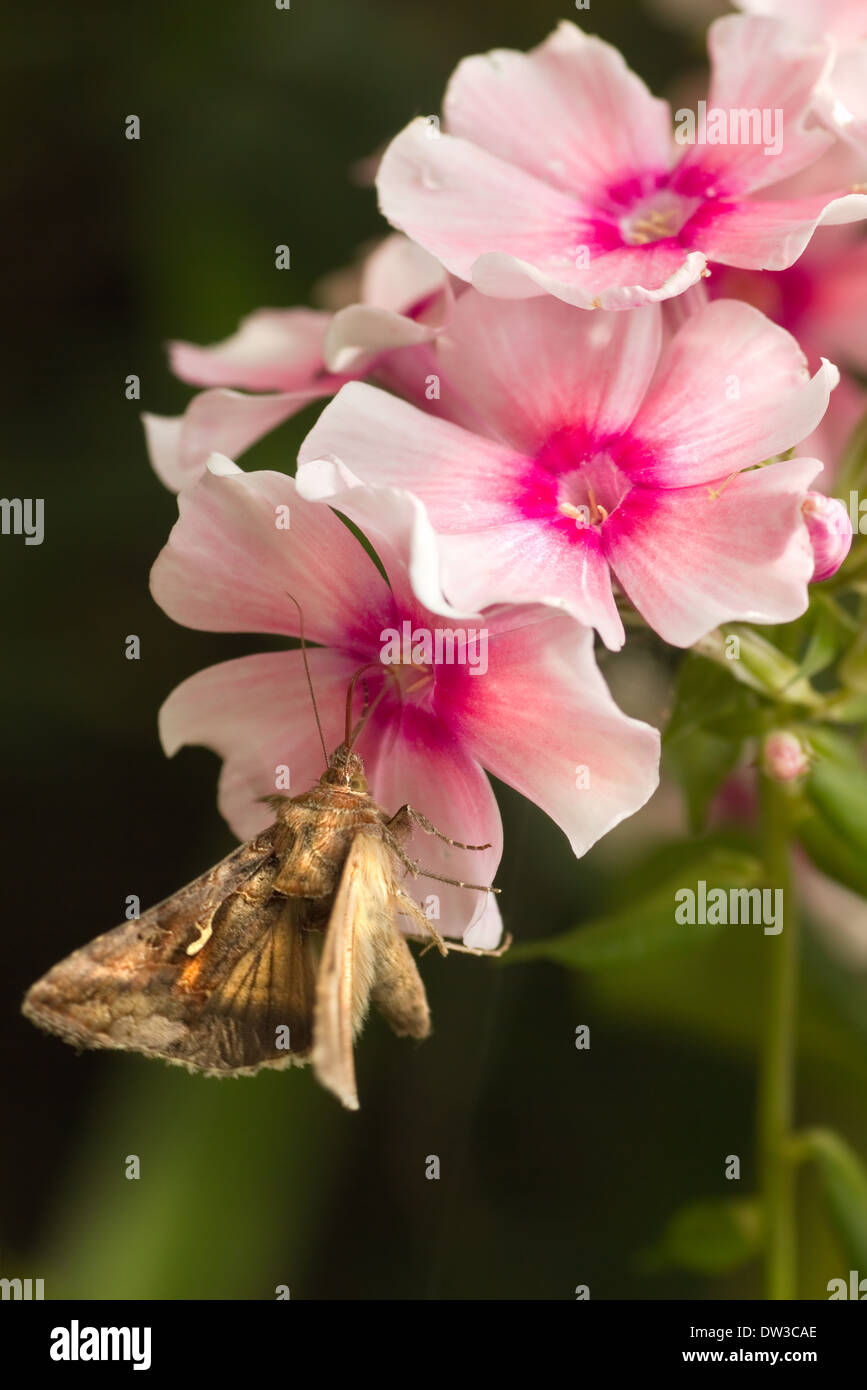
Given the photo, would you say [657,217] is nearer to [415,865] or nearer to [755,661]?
[755,661]

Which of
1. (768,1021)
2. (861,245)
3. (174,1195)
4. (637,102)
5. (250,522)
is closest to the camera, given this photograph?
(250,522)

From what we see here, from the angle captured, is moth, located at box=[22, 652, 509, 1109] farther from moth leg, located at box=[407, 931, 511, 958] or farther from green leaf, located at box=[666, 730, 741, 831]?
green leaf, located at box=[666, 730, 741, 831]

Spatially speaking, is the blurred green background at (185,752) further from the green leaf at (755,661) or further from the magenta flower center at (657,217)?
the magenta flower center at (657,217)

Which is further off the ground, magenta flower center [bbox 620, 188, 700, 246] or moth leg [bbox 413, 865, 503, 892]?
magenta flower center [bbox 620, 188, 700, 246]

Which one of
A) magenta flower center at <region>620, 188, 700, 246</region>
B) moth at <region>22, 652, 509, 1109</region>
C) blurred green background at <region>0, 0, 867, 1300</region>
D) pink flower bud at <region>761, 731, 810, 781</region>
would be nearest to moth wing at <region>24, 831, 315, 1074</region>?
moth at <region>22, 652, 509, 1109</region>
